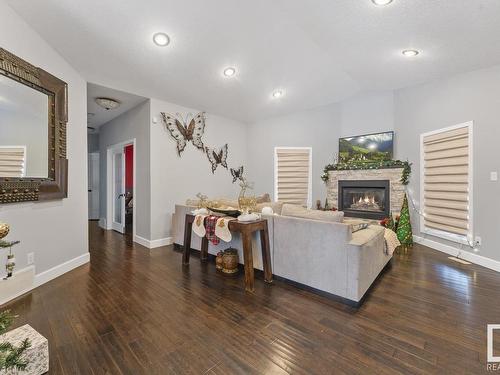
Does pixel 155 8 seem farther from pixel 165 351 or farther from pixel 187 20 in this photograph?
pixel 165 351

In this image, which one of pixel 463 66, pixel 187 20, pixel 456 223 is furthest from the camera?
pixel 456 223

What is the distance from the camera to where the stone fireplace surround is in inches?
178

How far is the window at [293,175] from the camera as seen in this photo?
571cm

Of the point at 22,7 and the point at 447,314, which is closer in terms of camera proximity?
the point at 447,314

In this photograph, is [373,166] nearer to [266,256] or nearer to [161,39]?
[266,256]

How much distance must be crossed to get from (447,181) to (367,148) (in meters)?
1.51

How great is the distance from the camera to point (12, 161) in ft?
7.67

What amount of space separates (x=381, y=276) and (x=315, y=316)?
4.53ft

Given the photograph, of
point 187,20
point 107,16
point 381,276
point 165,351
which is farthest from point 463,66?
point 165,351

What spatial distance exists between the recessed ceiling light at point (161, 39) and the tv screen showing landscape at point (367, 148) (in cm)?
389

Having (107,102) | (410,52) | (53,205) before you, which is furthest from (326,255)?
(107,102)

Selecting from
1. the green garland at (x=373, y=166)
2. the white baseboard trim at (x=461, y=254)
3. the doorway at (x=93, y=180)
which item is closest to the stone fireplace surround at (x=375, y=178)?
the green garland at (x=373, y=166)

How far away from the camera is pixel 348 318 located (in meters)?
2.03

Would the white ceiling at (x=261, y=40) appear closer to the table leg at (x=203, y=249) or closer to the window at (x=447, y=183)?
the window at (x=447, y=183)
